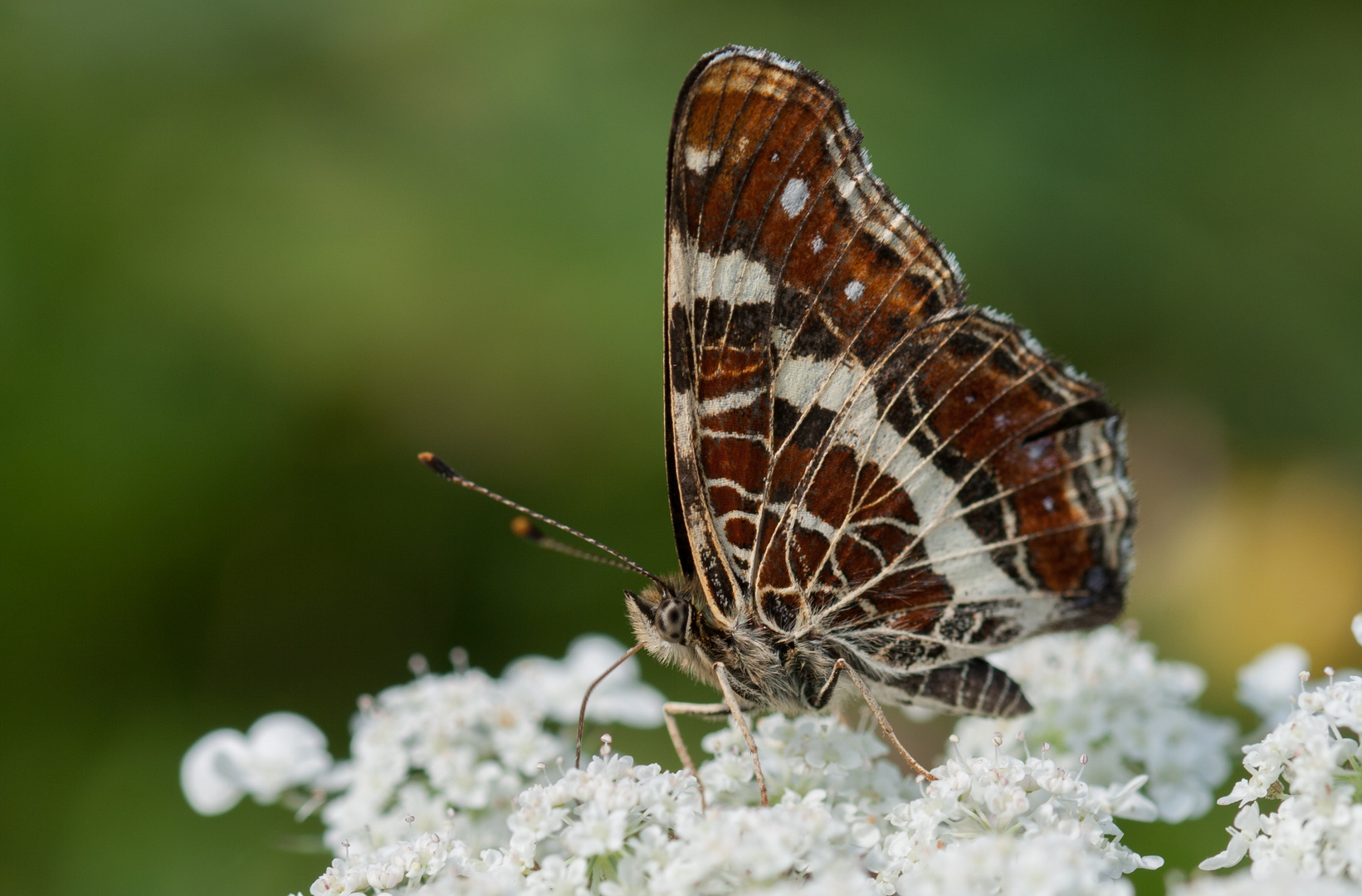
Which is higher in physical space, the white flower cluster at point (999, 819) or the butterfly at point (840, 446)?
the butterfly at point (840, 446)

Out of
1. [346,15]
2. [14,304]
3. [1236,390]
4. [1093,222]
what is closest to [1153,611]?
[1236,390]

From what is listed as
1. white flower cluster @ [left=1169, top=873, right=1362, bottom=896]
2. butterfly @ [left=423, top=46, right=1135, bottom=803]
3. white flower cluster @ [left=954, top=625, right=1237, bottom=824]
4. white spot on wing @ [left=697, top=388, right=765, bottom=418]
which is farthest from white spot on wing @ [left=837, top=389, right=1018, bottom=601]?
white flower cluster @ [left=1169, top=873, right=1362, bottom=896]

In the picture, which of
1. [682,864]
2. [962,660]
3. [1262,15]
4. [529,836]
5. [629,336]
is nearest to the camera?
[682,864]

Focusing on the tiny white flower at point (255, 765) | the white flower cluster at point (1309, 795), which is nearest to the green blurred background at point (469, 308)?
the tiny white flower at point (255, 765)

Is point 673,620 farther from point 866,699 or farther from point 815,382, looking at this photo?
point 815,382

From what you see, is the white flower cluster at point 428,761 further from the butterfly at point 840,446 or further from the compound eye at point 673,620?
the butterfly at point 840,446

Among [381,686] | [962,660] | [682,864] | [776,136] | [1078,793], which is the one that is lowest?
[682,864]

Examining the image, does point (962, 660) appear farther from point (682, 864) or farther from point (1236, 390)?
point (1236, 390)
